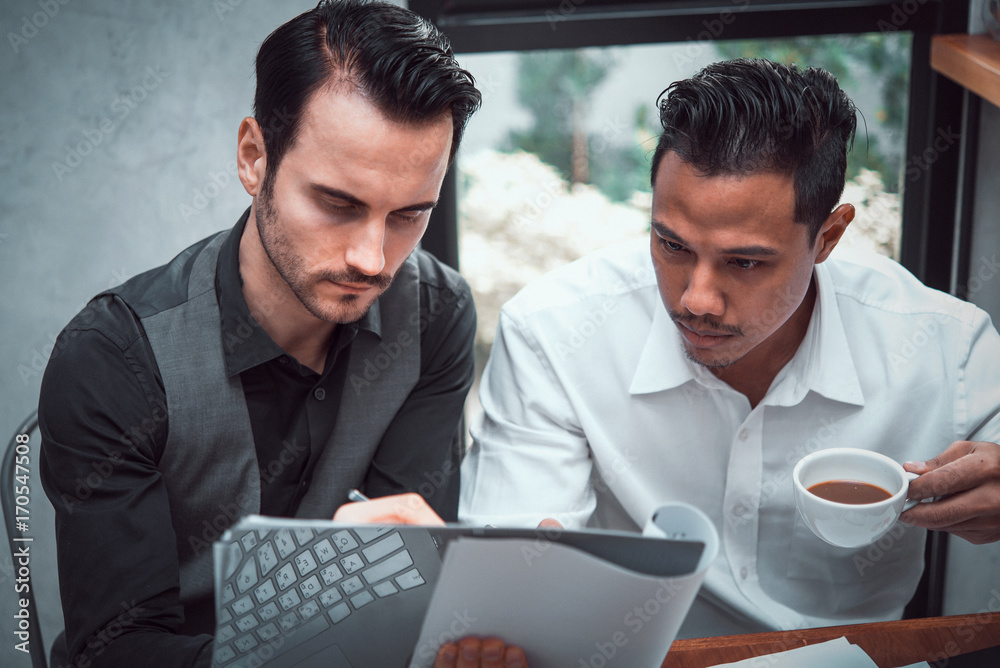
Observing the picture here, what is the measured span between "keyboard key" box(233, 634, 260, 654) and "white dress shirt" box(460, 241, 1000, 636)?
0.54 meters

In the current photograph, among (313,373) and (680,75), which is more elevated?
(680,75)

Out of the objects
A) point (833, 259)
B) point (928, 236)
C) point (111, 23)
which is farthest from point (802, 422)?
point (111, 23)

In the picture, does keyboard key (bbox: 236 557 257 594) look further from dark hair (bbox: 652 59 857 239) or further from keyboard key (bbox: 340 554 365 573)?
dark hair (bbox: 652 59 857 239)

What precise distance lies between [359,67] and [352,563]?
0.76 meters

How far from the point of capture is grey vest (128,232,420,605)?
1274mm

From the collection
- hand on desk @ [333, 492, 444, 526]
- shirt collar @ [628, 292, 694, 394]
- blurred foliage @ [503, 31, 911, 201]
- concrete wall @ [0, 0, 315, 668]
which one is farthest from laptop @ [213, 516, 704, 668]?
blurred foliage @ [503, 31, 911, 201]

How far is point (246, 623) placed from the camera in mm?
871

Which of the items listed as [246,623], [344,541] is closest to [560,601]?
[344,541]

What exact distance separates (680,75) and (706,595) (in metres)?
1.15

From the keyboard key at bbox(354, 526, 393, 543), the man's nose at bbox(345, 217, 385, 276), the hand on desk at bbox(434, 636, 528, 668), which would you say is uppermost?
the man's nose at bbox(345, 217, 385, 276)

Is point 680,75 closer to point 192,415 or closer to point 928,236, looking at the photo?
point 928,236

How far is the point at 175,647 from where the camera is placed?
1.09m

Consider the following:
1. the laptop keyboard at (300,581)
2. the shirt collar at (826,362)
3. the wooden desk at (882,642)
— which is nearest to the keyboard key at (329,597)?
the laptop keyboard at (300,581)

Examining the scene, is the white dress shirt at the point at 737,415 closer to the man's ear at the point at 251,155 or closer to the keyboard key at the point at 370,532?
the man's ear at the point at 251,155
